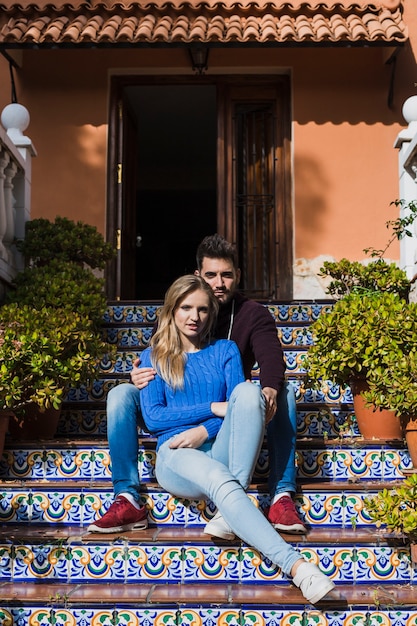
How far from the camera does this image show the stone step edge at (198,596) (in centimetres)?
360

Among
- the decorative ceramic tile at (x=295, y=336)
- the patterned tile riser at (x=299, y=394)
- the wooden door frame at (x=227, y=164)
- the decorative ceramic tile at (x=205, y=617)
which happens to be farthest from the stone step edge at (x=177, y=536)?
the wooden door frame at (x=227, y=164)

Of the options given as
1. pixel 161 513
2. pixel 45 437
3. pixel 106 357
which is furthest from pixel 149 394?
pixel 106 357

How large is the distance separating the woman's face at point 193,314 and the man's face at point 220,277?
1.15ft

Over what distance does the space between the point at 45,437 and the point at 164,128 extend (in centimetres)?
763

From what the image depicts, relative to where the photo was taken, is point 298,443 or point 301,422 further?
point 301,422

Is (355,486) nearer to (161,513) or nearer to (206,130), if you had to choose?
(161,513)

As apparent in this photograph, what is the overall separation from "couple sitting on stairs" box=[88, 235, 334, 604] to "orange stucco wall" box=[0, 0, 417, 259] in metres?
4.39

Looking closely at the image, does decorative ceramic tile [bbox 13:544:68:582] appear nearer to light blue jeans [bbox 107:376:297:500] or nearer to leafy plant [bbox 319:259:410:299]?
light blue jeans [bbox 107:376:297:500]

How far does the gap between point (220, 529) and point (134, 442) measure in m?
0.61

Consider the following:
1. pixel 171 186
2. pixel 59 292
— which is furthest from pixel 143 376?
pixel 171 186

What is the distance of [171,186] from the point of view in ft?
47.4

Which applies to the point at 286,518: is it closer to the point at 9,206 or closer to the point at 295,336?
the point at 295,336

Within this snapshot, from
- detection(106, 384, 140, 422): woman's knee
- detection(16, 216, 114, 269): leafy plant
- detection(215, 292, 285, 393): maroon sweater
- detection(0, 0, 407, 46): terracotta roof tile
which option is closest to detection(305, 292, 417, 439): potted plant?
detection(215, 292, 285, 393): maroon sweater

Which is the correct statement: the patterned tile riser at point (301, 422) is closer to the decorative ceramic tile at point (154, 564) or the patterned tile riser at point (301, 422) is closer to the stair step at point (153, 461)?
the stair step at point (153, 461)
